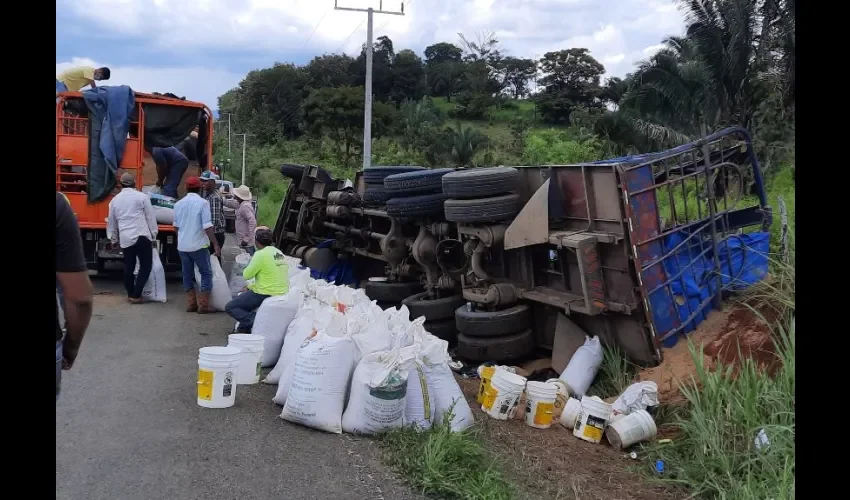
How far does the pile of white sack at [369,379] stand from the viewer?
5008 millimetres

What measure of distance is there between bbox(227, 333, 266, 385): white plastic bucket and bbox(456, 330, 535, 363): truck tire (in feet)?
6.34

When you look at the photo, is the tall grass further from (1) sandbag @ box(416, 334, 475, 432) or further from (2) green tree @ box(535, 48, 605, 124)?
(2) green tree @ box(535, 48, 605, 124)

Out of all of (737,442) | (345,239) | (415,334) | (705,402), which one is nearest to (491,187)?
(415,334)

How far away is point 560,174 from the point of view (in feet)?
23.4

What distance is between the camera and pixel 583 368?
6.59 metres

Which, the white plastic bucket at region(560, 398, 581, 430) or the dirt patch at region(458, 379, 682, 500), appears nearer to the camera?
the dirt patch at region(458, 379, 682, 500)

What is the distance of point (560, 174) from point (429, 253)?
1.87 m

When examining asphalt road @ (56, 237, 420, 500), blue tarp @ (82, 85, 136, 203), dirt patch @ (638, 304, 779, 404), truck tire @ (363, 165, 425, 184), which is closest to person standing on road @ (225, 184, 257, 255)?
blue tarp @ (82, 85, 136, 203)

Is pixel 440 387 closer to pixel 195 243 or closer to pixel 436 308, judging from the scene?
pixel 436 308

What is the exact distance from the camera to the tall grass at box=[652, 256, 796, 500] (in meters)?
4.29

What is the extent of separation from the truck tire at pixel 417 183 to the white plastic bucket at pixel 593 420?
3.22 metres

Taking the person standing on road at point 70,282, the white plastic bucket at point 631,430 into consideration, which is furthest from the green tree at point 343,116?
the person standing on road at point 70,282

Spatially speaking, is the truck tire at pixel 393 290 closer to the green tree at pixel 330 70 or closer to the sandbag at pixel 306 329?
the sandbag at pixel 306 329
